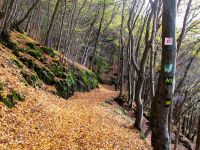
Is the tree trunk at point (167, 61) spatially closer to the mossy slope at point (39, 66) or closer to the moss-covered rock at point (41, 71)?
the mossy slope at point (39, 66)

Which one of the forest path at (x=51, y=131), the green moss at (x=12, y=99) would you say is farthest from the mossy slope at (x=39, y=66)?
the forest path at (x=51, y=131)

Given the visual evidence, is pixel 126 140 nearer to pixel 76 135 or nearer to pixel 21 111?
pixel 76 135

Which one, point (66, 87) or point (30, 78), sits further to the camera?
point (66, 87)

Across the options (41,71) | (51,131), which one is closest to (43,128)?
(51,131)

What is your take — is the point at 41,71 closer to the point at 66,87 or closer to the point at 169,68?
the point at 66,87

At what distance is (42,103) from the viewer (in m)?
11.8

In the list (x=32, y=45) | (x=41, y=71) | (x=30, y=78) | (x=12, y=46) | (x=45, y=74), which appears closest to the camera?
(x=30, y=78)

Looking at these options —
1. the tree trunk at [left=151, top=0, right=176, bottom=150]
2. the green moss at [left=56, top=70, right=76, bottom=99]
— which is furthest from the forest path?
the green moss at [left=56, top=70, right=76, bottom=99]

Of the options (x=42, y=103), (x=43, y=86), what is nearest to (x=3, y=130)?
(x=42, y=103)

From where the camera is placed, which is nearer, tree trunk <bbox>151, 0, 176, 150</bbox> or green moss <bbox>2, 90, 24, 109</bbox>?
tree trunk <bbox>151, 0, 176, 150</bbox>

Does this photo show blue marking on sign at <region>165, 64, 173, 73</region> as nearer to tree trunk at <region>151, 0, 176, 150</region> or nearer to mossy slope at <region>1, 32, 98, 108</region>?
tree trunk at <region>151, 0, 176, 150</region>

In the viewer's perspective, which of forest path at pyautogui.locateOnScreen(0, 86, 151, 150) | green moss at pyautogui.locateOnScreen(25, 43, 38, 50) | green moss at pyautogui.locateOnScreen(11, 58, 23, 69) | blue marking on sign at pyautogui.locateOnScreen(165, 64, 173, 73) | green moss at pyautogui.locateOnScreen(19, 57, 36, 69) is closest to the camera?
blue marking on sign at pyautogui.locateOnScreen(165, 64, 173, 73)

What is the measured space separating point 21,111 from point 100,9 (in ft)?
75.6

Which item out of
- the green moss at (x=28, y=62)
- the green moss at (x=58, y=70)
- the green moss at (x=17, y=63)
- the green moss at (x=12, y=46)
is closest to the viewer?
the green moss at (x=17, y=63)
